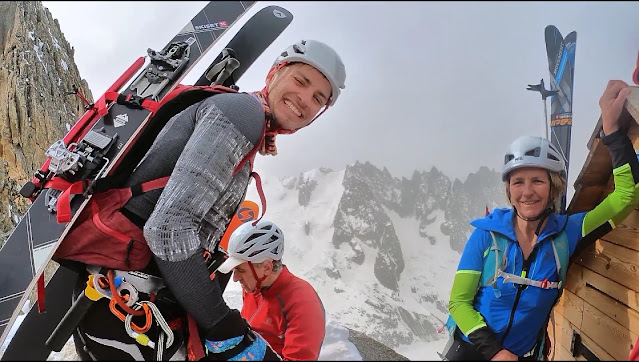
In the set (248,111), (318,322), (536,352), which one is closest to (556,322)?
(536,352)

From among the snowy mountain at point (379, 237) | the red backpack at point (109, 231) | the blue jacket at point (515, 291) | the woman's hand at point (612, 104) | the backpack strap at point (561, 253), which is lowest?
the snowy mountain at point (379, 237)

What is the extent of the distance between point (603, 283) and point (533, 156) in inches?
66.1

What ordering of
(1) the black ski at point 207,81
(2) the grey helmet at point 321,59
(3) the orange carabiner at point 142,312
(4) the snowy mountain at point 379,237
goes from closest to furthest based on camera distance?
(3) the orange carabiner at point 142,312, (2) the grey helmet at point 321,59, (1) the black ski at point 207,81, (4) the snowy mountain at point 379,237

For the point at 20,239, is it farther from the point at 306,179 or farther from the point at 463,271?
the point at 306,179

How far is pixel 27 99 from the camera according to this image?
13.8 m

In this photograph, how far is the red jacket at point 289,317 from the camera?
302 cm

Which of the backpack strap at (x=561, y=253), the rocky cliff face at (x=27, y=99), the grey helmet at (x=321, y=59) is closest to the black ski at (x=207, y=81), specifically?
the grey helmet at (x=321, y=59)

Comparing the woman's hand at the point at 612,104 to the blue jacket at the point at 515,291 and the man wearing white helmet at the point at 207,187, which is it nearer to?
the blue jacket at the point at 515,291

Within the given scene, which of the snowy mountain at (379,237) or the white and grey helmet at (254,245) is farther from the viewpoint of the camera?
the snowy mountain at (379,237)

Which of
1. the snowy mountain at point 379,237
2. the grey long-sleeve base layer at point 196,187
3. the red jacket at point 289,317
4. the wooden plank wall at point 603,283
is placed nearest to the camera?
the grey long-sleeve base layer at point 196,187

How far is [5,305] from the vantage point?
2.56 meters

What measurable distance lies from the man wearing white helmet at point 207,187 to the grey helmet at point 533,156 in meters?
1.52

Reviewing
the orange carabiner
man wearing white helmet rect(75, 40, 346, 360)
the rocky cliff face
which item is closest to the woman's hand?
man wearing white helmet rect(75, 40, 346, 360)

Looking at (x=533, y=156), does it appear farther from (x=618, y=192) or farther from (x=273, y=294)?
(x=273, y=294)
